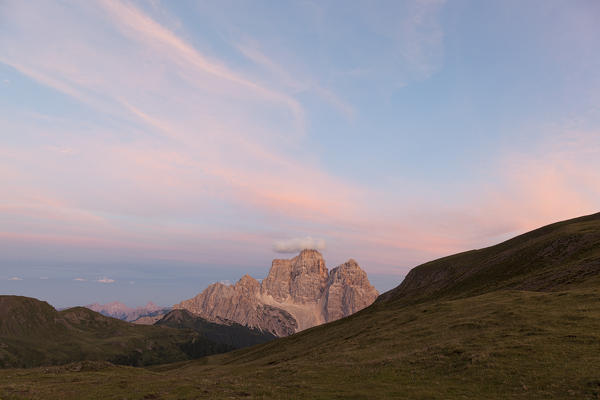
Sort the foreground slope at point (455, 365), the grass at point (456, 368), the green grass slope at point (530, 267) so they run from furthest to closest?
the green grass slope at point (530, 267) < the foreground slope at point (455, 365) < the grass at point (456, 368)

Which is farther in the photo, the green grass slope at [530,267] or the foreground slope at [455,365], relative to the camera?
the green grass slope at [530,267]

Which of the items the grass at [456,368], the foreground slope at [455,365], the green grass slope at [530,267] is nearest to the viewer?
the grass at [456,368]

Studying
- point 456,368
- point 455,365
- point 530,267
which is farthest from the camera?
point 530,267

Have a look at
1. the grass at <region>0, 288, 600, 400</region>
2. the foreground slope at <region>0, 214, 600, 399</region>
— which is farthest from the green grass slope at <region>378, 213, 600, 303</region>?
the grass at <region>0, 288, 600, 400</region>

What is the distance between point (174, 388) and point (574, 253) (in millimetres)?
91230

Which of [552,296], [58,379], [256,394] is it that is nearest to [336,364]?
[256,394]

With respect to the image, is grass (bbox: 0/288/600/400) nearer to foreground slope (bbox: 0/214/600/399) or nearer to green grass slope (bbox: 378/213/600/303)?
foreground slope (bbox: 0/214/600/399)

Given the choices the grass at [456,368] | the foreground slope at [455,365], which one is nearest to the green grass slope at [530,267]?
the foreground slope at [455,365]

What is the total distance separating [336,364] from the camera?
4391 cm

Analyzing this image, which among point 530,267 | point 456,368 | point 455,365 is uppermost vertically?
point 530,267

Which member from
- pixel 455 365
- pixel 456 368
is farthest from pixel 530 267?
pixel 456 368

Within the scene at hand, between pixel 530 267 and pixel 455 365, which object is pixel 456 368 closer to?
pixel 455 365

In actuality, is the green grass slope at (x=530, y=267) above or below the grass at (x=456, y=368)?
above

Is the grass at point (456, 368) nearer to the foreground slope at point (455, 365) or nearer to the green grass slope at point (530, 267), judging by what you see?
the foreground slope at point (455, 365)
